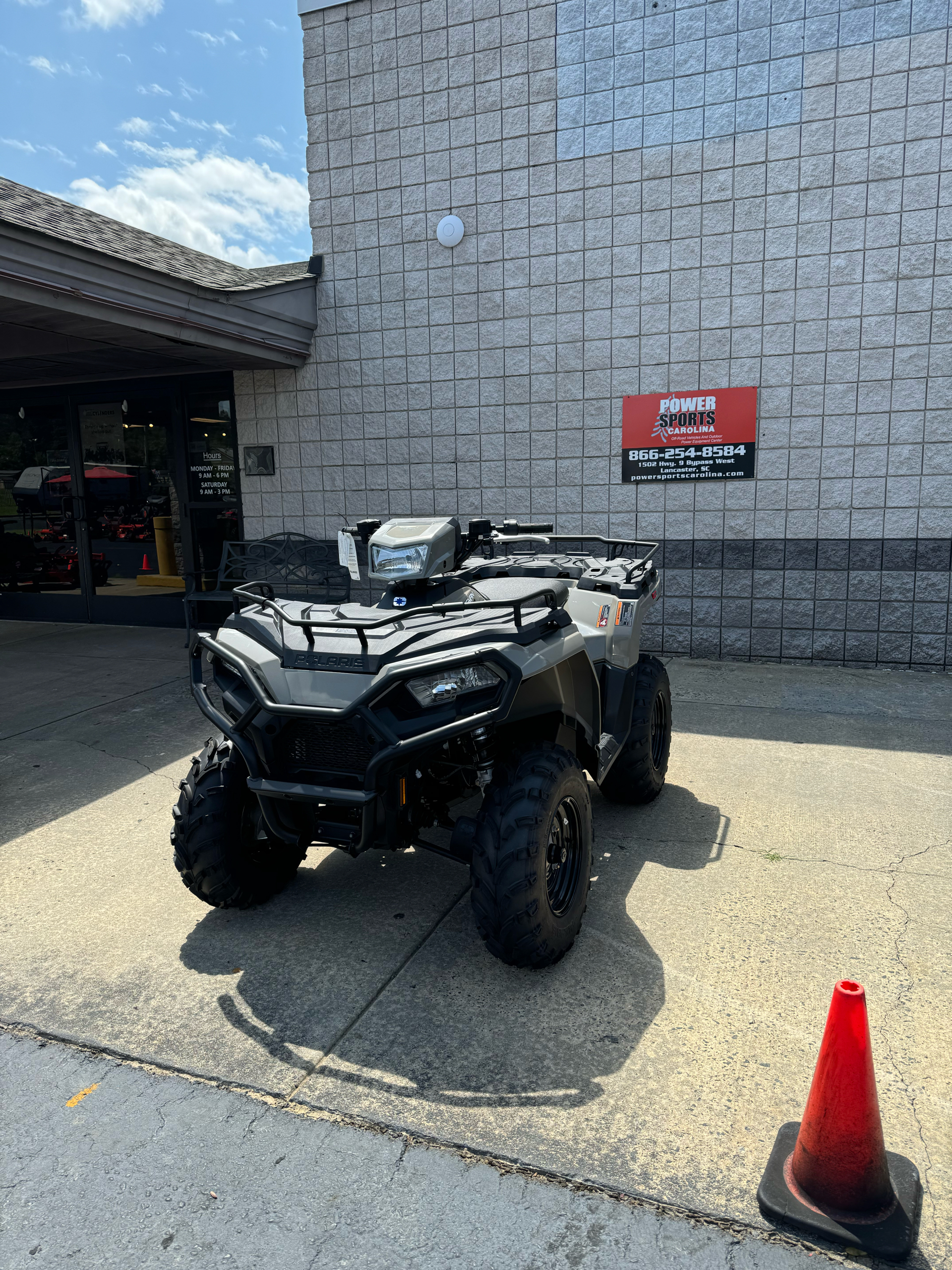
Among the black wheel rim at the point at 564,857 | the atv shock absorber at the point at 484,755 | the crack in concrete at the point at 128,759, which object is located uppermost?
the atv shock absorber at the point at 484,755

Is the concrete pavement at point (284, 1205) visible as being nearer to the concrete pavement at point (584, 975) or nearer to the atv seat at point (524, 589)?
the concrete pavement at point (584, 975)

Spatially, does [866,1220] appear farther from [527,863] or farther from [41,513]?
[41,513]

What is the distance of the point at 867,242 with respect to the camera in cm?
705

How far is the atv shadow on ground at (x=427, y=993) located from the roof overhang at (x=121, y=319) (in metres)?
4.57

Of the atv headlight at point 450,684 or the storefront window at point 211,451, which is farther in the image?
the storefront window at point 211,451

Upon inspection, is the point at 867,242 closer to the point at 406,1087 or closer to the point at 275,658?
the point at 275,658

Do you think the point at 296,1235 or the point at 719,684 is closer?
the point at 296,1235

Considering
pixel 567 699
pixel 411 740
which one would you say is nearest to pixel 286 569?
pixel 567 699

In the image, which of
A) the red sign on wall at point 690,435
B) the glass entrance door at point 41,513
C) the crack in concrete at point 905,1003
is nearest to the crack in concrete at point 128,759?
the crack in concrete at point 905,1003

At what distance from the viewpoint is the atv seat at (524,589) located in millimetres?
3230

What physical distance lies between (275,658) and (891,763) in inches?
150

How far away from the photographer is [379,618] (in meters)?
3.32

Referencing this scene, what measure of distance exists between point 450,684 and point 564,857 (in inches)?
33.1

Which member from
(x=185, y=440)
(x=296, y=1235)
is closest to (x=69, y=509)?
(x=185, y=440)
